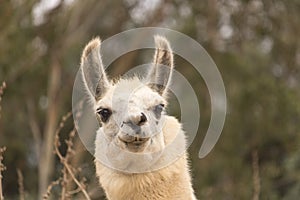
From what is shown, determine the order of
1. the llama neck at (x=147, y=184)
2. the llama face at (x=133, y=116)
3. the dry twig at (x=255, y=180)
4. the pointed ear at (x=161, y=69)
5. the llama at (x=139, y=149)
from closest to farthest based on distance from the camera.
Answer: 1. the llama face at (x=133, y=116)
2. the llama at (x=139, y=149)
3. the llama neck at (x=147, y=184)
4. the pointed ear at (x=161, y=69)
5. the dry twig at (x=255, y=180)

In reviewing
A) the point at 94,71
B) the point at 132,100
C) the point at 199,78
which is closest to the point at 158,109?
the point at 132,100

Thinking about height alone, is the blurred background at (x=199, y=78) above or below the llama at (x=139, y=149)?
above

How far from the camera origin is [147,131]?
5.07 metres

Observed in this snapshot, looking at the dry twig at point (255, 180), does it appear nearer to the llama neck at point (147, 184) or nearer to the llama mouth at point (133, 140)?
the llama neck at point (147, 184)

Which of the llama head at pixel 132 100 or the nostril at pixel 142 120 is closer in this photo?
the nostril at pixel 142 120

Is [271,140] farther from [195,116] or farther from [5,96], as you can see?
[195,116]

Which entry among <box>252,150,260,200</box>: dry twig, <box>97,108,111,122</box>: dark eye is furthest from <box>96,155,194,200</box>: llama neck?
<box>252,150,260,200</box>: dry twig

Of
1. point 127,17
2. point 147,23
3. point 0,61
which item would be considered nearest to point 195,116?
point 0,61

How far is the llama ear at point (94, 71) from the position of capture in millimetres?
5711

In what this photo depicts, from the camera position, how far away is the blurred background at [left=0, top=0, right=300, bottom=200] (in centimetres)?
1639

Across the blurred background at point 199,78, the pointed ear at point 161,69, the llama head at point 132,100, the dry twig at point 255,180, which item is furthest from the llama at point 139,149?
the blurred background at point 199,78

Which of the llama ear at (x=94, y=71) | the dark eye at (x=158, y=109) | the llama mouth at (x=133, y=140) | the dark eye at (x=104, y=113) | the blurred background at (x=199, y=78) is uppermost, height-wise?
the blurred background at (x=199, y=78)

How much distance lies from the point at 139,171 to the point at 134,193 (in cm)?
16

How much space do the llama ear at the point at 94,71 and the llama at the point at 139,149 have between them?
18 cm
